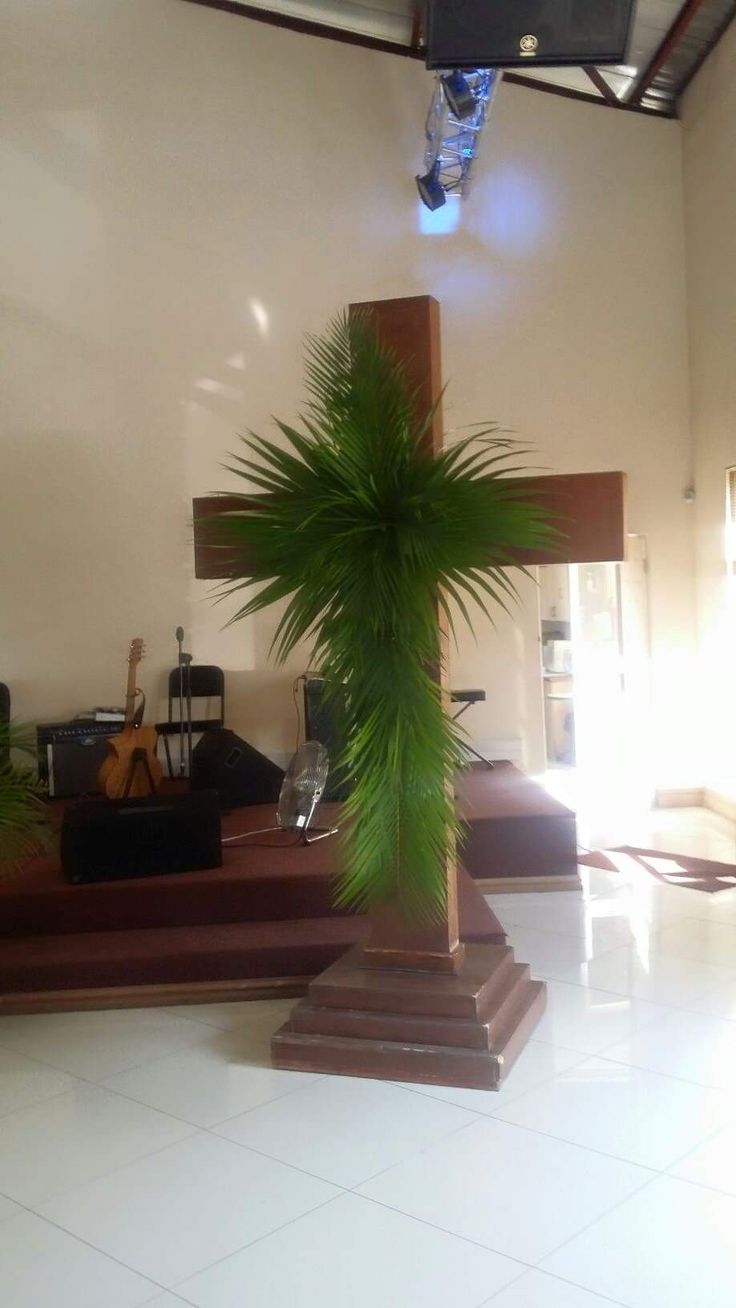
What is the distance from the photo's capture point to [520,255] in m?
7.45

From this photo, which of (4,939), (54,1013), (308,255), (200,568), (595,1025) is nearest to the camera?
(200,568)

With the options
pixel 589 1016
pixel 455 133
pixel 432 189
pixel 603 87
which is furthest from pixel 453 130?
pixel 589 1016

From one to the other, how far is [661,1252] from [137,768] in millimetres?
3908

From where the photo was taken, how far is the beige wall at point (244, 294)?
22.2 ft

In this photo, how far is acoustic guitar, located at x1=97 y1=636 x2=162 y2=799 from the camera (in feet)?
18.7

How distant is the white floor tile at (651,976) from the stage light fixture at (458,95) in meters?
4.49

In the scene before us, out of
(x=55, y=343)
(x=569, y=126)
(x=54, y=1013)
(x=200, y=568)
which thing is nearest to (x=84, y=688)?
(x=55, y=343)

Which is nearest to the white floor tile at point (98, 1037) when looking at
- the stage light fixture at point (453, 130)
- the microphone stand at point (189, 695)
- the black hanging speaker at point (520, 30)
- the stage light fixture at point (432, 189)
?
the microphone stand at point (189, 695)

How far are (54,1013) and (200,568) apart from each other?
5.40 feet

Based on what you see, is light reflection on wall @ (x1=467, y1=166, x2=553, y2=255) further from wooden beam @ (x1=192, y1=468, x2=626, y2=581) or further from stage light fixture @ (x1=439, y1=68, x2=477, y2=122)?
wooden beam @ (x1=192, y1=468, x2=626, y2=581)

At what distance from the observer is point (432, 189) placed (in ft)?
23.1

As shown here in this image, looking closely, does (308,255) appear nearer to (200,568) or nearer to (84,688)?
(84,688)

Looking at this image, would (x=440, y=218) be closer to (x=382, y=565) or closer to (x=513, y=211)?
(x=513, y=211)

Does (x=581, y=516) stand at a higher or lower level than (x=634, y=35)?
lower
